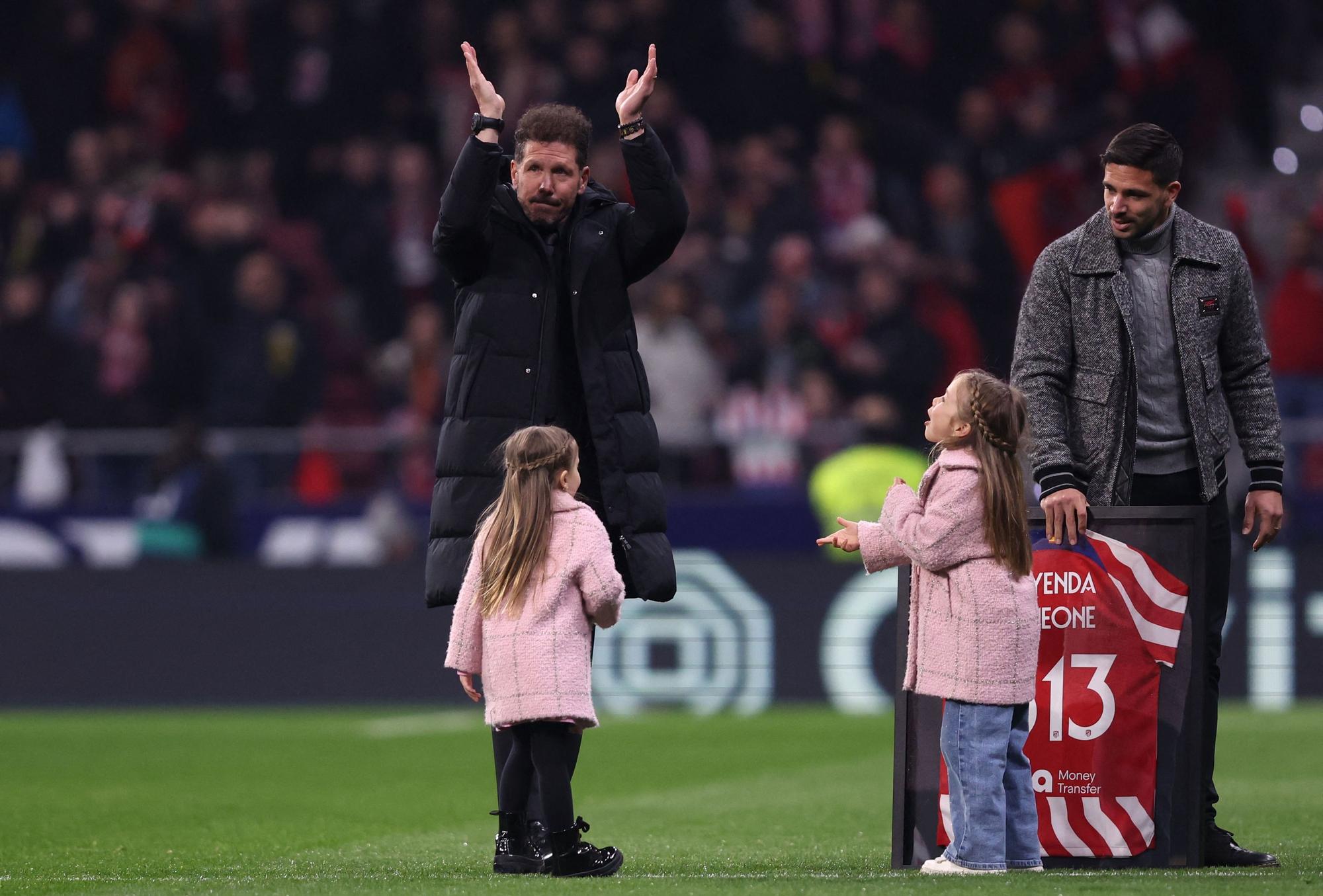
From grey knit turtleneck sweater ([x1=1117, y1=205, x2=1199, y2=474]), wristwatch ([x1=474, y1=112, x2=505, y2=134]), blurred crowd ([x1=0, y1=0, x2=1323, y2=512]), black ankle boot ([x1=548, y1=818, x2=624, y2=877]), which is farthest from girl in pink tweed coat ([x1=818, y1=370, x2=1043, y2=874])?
blurred crowd ([x1=0, y1=0, x2=1323, y2=512])

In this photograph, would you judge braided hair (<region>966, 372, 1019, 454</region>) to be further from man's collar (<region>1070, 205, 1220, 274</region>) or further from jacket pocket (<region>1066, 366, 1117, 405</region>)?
man's collar (<region>1070, 205, 1220, 274</region>)

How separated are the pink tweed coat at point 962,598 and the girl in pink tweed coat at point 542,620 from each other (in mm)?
759

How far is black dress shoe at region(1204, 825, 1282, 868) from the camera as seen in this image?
17.2 ft

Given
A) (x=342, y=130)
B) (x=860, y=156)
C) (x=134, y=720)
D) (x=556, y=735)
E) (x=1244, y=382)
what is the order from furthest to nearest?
(x=342, y=130), (x=860, y=156), (x=134, y=720), (x=1244, y=382), (x=556, y=735)

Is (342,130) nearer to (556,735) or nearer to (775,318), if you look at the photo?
(775,318)

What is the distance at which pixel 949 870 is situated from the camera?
493 cm

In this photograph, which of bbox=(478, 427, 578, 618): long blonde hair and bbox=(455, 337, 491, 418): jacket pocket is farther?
bbox=(455, 337, 491, 418): jacket pocket

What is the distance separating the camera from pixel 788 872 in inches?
203

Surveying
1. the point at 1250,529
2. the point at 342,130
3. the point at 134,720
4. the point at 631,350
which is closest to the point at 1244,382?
the point at 1250,529

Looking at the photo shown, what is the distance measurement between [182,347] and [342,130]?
2.42m

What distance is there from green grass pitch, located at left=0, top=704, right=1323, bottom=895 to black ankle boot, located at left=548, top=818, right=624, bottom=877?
96mm

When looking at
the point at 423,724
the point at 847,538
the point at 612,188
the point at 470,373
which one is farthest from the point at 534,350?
the point at 612,188

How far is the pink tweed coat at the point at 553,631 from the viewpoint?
16.5 feet

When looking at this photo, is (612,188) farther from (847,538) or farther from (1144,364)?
(847,538)
